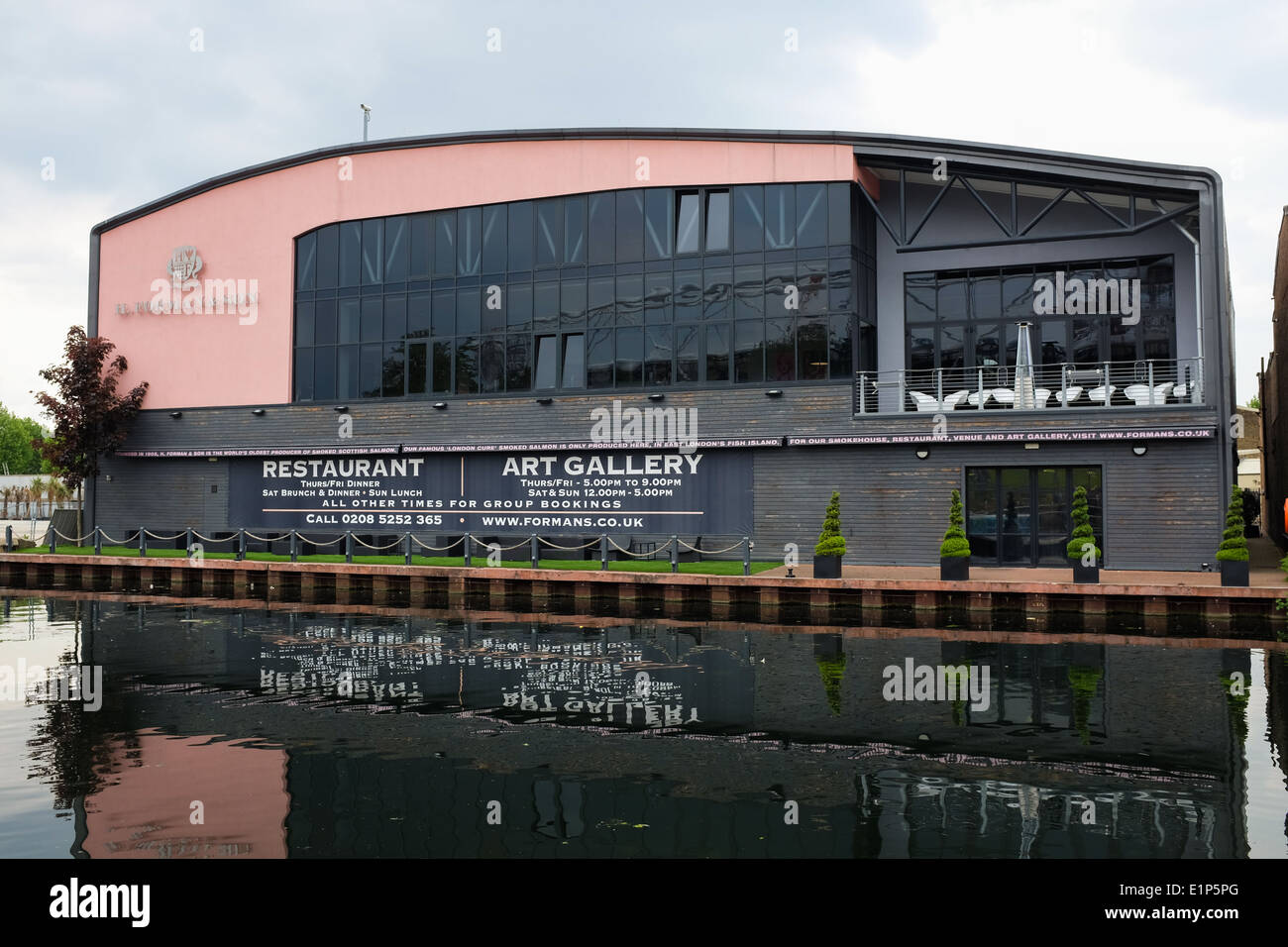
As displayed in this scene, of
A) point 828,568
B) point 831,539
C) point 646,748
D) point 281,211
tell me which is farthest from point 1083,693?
point 281,211

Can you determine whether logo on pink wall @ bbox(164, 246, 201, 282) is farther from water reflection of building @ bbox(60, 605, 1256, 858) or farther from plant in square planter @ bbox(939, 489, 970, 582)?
plant in square planter @ bbox(939, 489, 970, 582)

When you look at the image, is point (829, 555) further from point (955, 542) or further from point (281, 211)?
point (281, 211)

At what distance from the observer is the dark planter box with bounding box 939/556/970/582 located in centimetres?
2198

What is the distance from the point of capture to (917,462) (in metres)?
26.4

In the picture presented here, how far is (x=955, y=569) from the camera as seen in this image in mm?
22047

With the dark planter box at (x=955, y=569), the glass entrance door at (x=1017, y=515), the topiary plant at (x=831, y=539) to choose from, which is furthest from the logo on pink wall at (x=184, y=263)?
the glass entrance door at (x=1017, y=515)

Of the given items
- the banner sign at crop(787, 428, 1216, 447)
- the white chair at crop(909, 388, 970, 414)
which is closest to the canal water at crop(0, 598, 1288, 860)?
the banner sign at crop(787, 428, 1216, 447)

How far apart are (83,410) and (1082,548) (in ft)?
101

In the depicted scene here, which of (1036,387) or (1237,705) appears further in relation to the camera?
(1036,387)

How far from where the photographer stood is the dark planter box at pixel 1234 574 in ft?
66.2

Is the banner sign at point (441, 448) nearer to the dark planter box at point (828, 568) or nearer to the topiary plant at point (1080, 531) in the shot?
the dark planter box at point (828, 568)

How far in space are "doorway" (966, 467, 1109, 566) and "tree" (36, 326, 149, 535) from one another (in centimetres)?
2741
